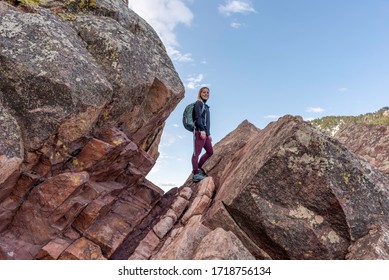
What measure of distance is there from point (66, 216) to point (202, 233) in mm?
5845

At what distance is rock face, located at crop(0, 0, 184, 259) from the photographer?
42.5ft

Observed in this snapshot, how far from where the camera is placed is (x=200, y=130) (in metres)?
18.5

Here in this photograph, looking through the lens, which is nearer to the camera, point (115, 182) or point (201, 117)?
point (115, 182)

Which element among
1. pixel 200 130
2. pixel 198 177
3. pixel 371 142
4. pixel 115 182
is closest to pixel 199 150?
pixel 200 130

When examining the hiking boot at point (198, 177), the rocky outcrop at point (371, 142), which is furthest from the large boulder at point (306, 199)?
the rocky outcrop at point (371, 142)

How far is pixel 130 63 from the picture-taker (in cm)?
1658

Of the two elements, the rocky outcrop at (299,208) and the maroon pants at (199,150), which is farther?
the maroon pants at (199,150)

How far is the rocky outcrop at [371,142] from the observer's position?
21328 mm

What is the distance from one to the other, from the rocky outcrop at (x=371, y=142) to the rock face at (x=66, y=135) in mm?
13223

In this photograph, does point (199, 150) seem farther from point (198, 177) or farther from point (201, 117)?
point (201, 117)

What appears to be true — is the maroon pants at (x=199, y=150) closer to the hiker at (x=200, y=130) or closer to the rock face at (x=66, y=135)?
the hiker at (x=200, y=130)

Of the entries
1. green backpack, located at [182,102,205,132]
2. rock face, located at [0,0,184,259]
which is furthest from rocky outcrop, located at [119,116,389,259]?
green backpack, located at [182,102,205,132]

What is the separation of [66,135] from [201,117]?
294 inches

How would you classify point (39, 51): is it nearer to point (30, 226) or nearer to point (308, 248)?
point (30, 226)
